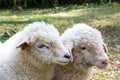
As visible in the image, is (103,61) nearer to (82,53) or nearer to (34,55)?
(82,53)

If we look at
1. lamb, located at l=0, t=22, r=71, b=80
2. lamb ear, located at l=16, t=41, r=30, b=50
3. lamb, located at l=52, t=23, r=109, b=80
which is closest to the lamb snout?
lamb, located at l=52, t=23, r=109, b=80

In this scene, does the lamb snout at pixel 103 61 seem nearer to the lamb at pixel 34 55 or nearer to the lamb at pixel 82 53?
the lamb at pixel 82 53

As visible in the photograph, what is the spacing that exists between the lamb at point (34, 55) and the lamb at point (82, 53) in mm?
230

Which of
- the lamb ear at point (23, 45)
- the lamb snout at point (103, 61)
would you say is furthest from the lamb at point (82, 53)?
the lamb ear at point (23, 45)

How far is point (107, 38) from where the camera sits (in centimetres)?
762

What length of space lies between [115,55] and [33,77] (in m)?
2.75

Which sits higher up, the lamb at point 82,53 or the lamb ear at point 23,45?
the lamb ear at point 23,45

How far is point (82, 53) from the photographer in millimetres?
4016

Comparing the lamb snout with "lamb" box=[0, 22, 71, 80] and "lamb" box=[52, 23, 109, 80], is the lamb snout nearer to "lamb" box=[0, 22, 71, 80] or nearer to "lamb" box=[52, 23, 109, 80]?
"lamb" box=[52, 23, 109, 80]

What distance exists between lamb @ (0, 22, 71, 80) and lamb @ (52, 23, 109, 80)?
230 millimetres

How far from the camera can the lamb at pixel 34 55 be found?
3711 mm

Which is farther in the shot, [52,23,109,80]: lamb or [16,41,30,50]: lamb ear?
[52,23,109,80]: lamb

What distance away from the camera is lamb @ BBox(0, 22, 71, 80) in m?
3.71

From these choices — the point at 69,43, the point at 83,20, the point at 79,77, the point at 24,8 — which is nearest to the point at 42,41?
the point at 69,43
